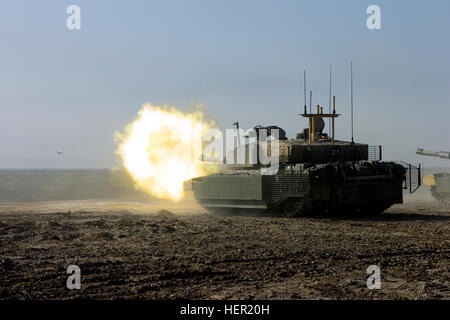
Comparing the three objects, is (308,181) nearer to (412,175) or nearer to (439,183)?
(412,175)

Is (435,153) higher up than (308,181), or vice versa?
(435,153)

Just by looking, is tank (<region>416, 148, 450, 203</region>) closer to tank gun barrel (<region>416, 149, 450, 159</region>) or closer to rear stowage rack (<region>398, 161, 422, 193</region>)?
tank gun barrel (<region>416, 149, 450, 159</region>)

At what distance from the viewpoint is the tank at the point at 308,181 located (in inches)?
709

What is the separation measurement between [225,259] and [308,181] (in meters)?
7.94

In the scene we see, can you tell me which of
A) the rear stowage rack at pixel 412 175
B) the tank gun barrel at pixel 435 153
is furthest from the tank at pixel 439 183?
the rear stowage rack at pixel 412 175

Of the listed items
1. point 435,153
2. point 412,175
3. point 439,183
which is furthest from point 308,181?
point 439,183

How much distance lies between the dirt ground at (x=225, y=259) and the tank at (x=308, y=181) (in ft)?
5.12

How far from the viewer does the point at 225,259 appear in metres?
10.2

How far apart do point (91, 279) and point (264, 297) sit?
8.60 feet

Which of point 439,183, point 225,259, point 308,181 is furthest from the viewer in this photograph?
point 439,183

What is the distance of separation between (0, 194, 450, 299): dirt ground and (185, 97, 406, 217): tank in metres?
1.56

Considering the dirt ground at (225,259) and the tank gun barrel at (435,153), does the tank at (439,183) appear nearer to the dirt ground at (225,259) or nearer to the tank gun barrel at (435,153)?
the tank gun barrel at (435,153)

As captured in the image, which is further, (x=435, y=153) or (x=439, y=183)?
(x=439, y=183)

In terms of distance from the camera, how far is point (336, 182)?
1806 cm
